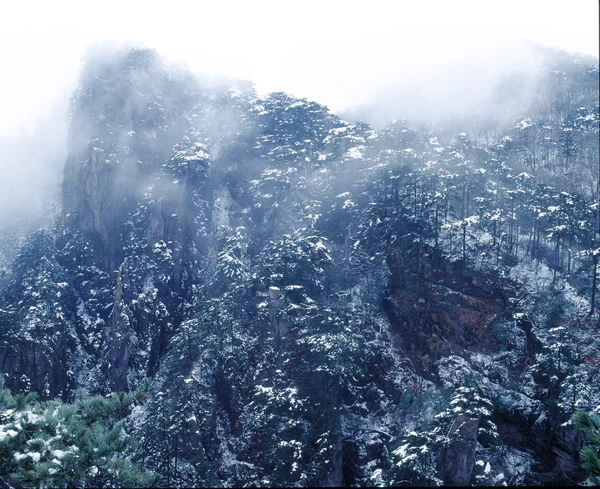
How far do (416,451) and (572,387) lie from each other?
14.0 m

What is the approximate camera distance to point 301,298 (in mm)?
51281

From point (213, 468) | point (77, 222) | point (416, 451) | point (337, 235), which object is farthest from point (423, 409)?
point (77, 222)

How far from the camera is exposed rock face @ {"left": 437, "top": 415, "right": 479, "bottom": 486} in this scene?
109 ft

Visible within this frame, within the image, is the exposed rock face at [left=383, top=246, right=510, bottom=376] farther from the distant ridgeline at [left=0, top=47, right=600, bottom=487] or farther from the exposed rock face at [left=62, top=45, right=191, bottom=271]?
the exposed rock face at [left=62, top=45, right=191, bottom=271]

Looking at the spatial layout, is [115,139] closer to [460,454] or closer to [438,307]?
[438,307]

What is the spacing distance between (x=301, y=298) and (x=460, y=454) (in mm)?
22834

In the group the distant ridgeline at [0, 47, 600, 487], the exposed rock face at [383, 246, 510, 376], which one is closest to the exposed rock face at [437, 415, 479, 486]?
A: the distant ridgeline at [0, 47, 600, 487]

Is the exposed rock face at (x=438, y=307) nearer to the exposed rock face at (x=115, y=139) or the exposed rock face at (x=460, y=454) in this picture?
the exposed rock face at (x=460, y=454)

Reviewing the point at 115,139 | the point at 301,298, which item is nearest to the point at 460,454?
the point at 301,298

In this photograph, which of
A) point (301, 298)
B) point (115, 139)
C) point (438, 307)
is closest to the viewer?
point (301, 298)

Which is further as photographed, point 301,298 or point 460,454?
point 301,298

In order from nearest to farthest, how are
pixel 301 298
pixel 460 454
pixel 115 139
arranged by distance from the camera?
1. pixel 460 454
2. pixel 301 298
3. pixel 115 139

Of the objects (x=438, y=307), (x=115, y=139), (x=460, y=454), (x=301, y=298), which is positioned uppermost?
(x=115, y=139)

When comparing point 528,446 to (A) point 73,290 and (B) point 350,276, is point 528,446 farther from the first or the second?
(A) point 73,290
